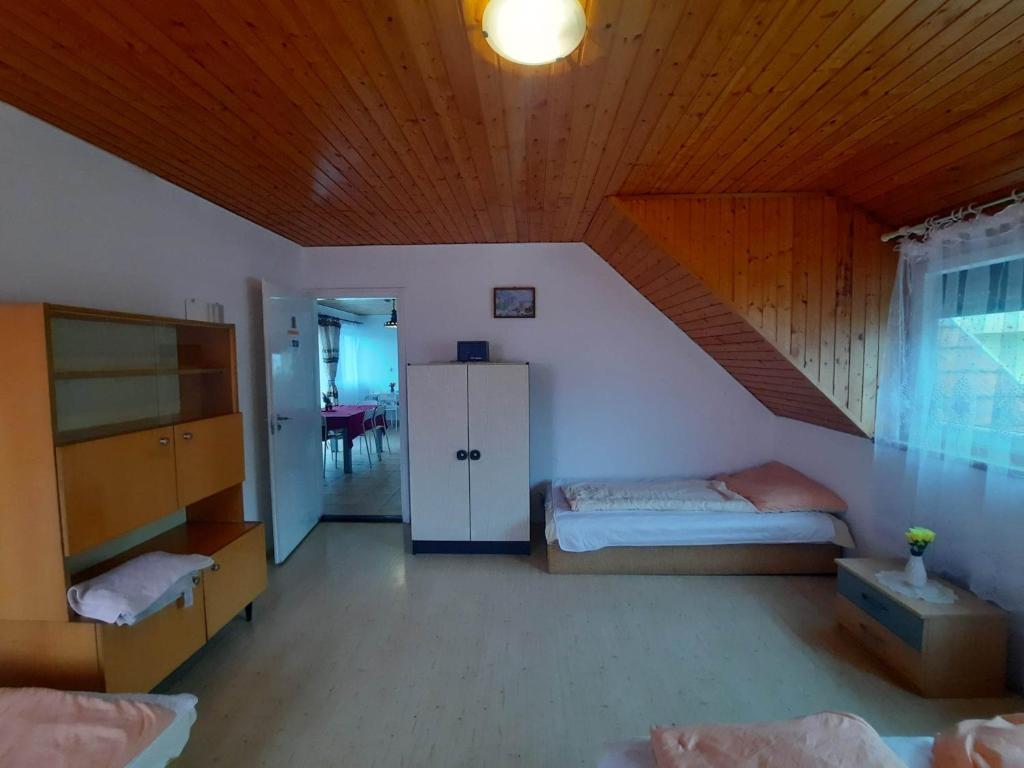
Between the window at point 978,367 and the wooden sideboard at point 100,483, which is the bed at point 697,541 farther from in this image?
the wooden sideboard at point 100,483

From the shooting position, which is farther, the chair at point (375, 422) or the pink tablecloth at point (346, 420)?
the chair at point (375, 422)

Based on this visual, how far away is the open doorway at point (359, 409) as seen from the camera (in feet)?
14.2

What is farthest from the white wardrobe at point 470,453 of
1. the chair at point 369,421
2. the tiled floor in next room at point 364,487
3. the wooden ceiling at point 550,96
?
the chair at point 369,421

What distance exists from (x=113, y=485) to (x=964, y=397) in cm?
346

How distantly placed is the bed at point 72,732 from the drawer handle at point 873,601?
8.99 feet

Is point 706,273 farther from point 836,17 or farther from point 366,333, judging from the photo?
point 366,333

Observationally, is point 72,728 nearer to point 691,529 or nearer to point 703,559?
point 691,529

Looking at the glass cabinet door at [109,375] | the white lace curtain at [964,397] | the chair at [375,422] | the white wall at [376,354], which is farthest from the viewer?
the white wall at [376,354]

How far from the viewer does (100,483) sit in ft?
5.12

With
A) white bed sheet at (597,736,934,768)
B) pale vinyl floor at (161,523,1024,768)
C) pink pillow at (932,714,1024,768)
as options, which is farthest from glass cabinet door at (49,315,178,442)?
pink pillow at (932,714,1024,768)

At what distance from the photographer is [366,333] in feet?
28.4

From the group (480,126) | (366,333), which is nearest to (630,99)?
(480,126)

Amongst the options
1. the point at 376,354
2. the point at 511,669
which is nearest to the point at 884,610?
the point at 511,669

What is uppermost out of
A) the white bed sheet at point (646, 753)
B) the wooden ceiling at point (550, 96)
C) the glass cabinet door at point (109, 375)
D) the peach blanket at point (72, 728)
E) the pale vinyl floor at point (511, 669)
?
the wooden ceiling at point (550, 96)
